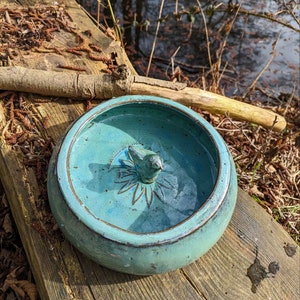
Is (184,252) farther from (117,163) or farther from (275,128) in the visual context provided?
(275,128)

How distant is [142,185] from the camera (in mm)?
2000

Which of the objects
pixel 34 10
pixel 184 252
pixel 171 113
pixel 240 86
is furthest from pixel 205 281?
pixel 240 86

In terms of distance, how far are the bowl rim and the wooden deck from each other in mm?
360

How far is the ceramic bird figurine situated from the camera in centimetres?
174

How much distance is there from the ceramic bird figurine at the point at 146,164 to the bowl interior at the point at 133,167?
0.30ft

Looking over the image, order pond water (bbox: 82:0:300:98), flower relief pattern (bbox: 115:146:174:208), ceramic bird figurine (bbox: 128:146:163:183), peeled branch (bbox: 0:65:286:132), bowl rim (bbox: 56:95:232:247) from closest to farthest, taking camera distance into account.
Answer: bowl rim (bbox: 56:95:232:247)
ceramic bird figurine (bbox: 128:146:163:183)
flower relief pattern (bbox: 115:146:174:208)
peeled branch (bbox: 0:65:286:132)
pond water (bbox: 82:0:300:98)

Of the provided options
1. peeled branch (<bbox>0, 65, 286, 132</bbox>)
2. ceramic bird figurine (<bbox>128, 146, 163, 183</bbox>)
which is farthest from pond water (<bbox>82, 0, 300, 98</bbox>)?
ceramic bird figurine (<bbox>128, 146, 163, 183</bbox>)

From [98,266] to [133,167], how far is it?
55 cm

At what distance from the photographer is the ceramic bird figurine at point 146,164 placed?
174 centimetres

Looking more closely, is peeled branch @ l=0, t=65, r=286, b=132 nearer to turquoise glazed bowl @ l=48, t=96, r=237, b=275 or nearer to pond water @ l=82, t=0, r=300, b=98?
turquoise glazed bowl @ l=48, t=96, r=237, b=275

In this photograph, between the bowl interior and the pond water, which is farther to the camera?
the pond water

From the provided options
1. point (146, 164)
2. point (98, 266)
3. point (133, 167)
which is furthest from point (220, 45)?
point (98, 266)

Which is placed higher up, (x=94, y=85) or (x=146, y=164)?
(x=146, y=164)

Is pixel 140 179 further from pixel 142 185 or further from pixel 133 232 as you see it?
pixel 133 232
